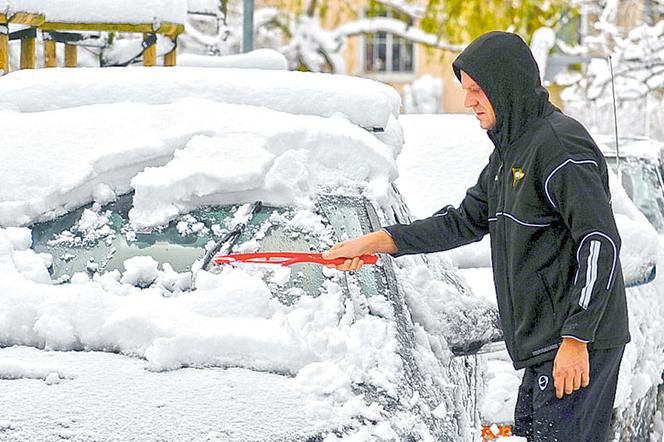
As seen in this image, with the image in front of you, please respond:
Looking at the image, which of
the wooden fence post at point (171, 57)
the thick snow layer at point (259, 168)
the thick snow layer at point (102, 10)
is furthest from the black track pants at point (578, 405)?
the wooden fence post at point (171, 57)

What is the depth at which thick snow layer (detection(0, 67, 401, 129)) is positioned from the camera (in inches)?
151

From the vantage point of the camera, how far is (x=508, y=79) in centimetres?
339

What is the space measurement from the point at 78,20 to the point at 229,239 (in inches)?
148

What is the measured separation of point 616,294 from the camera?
3.38 m

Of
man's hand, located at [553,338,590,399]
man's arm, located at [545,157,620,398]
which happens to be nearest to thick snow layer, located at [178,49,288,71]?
man's arm, located at [545,157,620,398]

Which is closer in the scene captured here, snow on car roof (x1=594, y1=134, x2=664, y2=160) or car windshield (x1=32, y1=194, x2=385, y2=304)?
car windshield (x1=32, y1=194, x2=385, y2=304)

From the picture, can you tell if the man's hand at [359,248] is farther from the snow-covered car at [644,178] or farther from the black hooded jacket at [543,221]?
the snow-covered car at [644,178]

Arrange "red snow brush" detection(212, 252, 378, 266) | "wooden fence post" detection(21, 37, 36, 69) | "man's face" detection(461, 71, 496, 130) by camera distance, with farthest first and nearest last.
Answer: "wooden fence post" detection(21, 37, 36, 69), "man's face" detection(461, 71, 496, 130), "red snow brush" detection(212, 252, 378, 266)

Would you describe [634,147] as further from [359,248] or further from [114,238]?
[114,238]

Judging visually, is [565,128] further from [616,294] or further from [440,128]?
[440,128]

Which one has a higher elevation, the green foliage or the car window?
the car window

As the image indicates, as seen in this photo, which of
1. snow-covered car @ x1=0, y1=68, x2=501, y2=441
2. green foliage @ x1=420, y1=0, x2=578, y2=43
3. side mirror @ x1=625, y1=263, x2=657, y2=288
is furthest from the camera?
green foliage @ x1=420, y1=0, x2=578, y2=43

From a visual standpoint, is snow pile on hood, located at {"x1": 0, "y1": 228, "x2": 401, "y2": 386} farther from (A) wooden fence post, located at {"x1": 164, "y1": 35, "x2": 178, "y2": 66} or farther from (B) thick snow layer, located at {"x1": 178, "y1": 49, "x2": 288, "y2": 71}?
(A) wooden fence post, located at {"x1": 164, "y1": 35, "x2": 178, "y2": 66}

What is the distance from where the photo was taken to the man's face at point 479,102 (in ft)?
11.3
